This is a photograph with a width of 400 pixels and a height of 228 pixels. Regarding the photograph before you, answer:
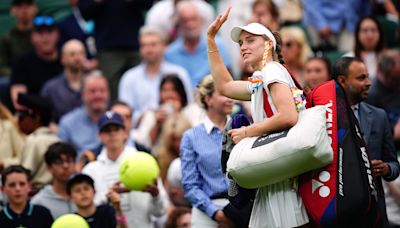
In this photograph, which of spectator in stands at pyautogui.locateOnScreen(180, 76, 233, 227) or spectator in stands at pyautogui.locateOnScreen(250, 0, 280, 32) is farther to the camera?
spectator in stands at pyautogui.locateOnScreen(250, 0, 280, 32)

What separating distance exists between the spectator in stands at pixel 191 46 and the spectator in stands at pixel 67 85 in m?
1.21

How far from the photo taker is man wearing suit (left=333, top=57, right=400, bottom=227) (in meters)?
8.27

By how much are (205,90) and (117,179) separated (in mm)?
1540

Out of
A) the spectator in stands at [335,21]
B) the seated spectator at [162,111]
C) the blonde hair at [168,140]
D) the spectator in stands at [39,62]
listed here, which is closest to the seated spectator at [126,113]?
the seated spectator at [162,111]

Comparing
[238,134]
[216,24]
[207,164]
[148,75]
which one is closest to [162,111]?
[148,75]

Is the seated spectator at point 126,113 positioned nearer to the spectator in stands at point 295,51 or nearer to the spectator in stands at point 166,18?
the spectator in stands at point 295,51

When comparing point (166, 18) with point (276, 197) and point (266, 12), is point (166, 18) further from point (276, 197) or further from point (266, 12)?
point (276, 197)

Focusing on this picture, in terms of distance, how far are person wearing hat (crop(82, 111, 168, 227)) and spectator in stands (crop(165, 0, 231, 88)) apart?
3098 millimetres

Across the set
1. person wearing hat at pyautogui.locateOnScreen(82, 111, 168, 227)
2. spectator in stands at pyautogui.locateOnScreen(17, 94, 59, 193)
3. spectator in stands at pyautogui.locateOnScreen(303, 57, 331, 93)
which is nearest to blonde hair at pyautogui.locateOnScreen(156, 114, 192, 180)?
person wearing hat at pyautogui.locateOnScreen(82, 111, 168, 227)

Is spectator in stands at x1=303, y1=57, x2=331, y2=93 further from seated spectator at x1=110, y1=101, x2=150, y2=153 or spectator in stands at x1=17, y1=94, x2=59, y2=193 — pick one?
spectator in stands at x1=17, y1=94, x2=59, y2=193

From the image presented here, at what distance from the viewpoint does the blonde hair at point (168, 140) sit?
446 inches

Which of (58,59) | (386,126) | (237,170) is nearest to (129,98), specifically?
(58,59)

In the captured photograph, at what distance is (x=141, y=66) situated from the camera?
13.2m

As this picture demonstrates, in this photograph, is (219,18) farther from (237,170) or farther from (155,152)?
(155,152)
